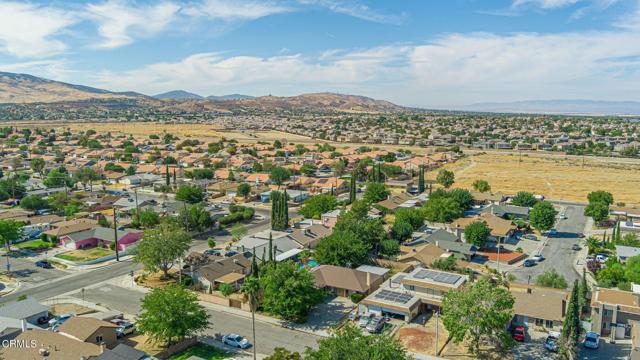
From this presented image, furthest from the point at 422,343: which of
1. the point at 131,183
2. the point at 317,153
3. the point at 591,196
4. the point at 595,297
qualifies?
the point at 317,153

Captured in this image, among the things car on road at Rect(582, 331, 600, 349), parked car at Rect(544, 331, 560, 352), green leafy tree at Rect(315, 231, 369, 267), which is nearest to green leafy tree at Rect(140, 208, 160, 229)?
green leafy tree at Rect(315, 231, 369, 267)

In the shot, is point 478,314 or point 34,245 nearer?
point 478,314

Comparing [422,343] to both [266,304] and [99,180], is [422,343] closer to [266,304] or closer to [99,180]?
[266,304]

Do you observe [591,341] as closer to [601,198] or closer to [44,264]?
[601,198]

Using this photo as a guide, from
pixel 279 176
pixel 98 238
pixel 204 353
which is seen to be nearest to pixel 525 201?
pixel 279 176

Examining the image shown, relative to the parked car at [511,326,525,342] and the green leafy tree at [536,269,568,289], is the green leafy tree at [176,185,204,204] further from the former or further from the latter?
the parked car at [511,326,525,342]
